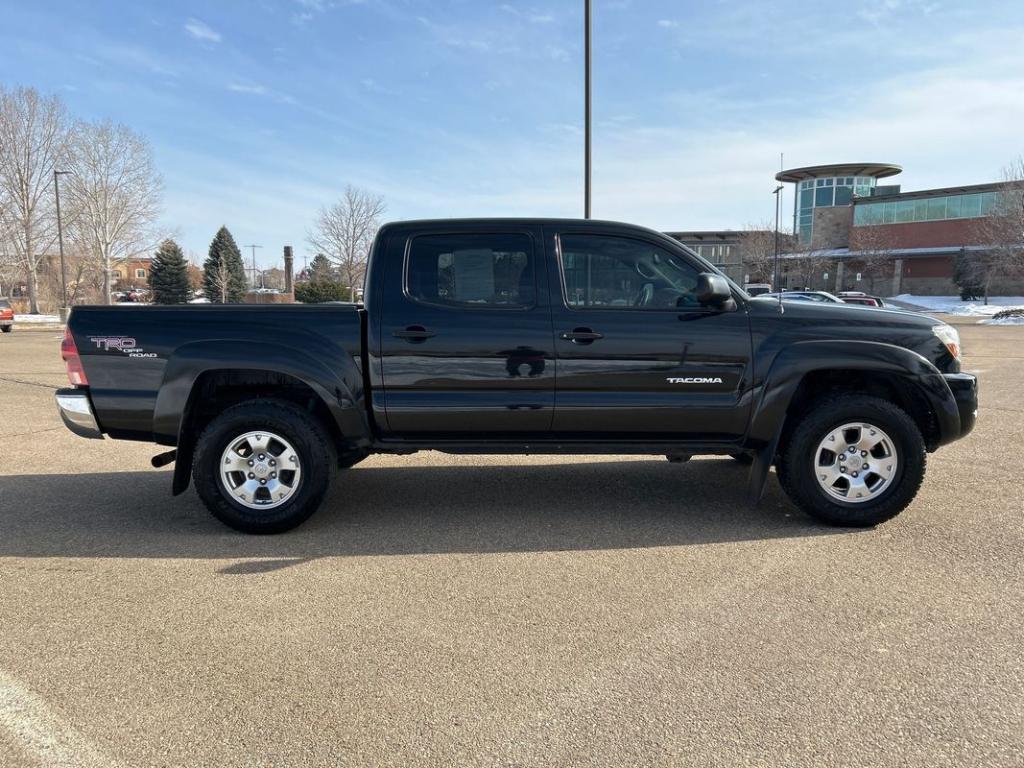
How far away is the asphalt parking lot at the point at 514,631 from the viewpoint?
Answer: 2.44 metres

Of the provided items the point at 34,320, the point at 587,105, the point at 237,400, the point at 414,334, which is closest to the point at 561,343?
the point at 414,334

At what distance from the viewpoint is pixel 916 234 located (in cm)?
6278

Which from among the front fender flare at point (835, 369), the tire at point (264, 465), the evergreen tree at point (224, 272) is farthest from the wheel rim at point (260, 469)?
the evergreen tree at point (224, 272)

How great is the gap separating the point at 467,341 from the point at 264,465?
1.51 metres

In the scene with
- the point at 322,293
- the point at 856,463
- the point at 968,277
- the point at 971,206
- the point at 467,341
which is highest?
the point at 971,206

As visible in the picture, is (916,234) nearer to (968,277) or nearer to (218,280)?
(968,277)

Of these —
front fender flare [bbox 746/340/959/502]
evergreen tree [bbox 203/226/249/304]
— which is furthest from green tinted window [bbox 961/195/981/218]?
front fender flare [bbox 746/340/959/502]

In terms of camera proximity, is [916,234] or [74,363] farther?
[916,234]

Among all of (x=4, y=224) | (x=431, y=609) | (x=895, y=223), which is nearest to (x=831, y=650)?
(x=431, y=609)

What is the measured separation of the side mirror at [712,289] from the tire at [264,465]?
2.51m

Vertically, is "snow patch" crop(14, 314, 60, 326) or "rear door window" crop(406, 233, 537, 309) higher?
"rear door window" crop(406, 233, 537, 309)

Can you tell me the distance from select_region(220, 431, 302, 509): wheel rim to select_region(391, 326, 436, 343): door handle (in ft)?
3.20

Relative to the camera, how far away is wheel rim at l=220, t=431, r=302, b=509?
444 centimetres

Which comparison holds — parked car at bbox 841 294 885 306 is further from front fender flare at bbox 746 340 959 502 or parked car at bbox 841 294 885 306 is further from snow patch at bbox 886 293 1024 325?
front fender flare at bbox 746 340 959 502
